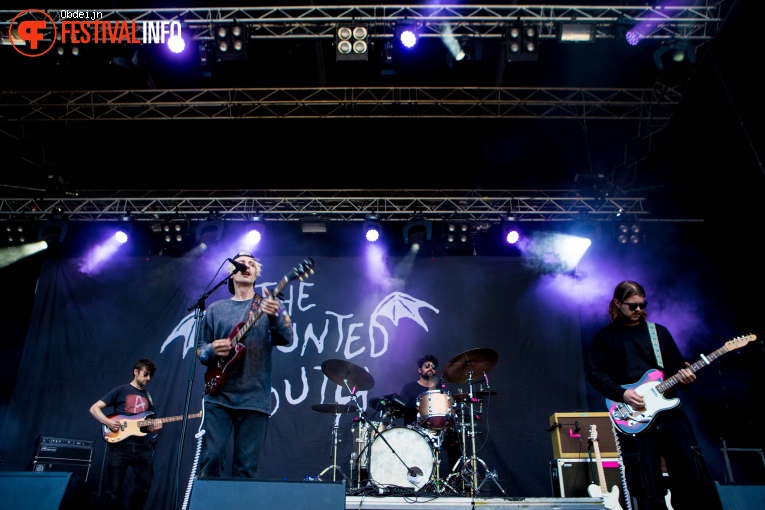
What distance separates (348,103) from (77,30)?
3.28m

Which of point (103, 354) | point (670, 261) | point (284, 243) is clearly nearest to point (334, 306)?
point (284, 243)

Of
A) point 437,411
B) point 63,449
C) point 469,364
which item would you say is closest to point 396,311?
point 469,364

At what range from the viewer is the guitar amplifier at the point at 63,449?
696 cm

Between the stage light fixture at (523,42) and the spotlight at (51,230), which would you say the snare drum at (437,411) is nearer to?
the stage light fixture at (523,42)

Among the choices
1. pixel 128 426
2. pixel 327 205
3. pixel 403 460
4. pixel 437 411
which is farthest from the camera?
pixel 327 205

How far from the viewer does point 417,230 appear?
8.98 metres

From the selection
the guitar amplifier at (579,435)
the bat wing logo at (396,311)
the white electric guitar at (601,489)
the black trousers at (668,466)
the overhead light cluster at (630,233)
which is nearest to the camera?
the black trousers at (668,466)

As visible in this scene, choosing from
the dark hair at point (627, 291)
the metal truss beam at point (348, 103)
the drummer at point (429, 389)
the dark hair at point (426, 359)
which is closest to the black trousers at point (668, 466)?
the dark hair at point (627, 291)

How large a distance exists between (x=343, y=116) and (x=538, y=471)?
211 inches

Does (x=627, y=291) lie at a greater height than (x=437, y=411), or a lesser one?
greater

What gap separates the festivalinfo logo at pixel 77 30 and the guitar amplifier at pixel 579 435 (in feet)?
20.4

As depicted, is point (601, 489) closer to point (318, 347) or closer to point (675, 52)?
point (318, 347)

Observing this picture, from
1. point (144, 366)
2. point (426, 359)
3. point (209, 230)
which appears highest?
point (209, 230)

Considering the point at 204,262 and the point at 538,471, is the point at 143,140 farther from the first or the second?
the point at 538,471
